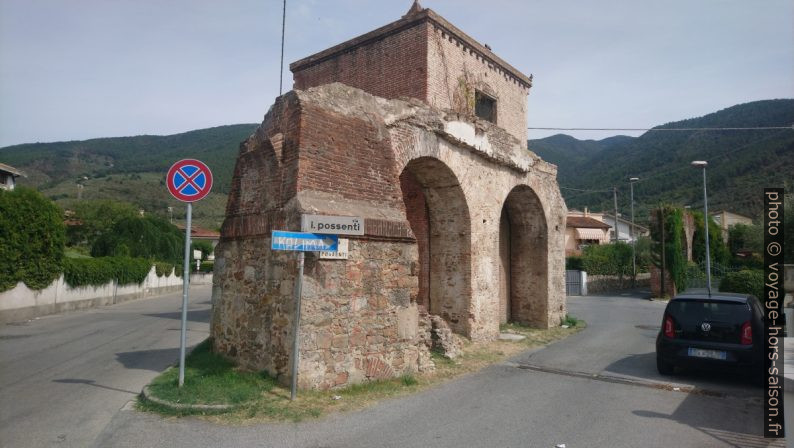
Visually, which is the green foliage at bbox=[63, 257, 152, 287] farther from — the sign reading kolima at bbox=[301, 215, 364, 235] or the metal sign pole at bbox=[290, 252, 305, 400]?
the sign reading kolima at bbox=[301, 215, 364, 235]

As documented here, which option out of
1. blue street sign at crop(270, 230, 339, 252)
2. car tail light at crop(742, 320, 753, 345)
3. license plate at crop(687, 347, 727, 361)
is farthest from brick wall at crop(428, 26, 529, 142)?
car tail light at crop(742, 320, 753, 345)

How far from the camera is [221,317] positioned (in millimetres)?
8664

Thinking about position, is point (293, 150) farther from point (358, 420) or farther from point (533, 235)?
point (533, 235)

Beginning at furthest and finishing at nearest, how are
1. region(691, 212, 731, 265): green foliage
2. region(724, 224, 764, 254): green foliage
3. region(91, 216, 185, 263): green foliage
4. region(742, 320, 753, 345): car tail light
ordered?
1. region(691, 212, 731, 265): green foliage
2. region(91, 216, 185, 263): green foliage
3. region(724, 224, 764, 254): green foliage
4. region(742, 320, 753, 345): car tail light

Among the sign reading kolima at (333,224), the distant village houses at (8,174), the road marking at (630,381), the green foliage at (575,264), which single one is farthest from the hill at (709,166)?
the distant village houses at (8,174)

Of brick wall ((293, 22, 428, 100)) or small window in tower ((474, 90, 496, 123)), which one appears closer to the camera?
brick wall ((293, 22, 428, 100))

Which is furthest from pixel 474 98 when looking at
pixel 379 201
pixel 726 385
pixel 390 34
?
pixel 726 385

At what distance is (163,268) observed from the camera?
35188mm

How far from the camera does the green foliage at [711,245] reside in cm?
3831

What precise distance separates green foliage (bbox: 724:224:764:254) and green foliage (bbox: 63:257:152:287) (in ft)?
121

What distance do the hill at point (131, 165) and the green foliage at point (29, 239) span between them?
53641 millimetres

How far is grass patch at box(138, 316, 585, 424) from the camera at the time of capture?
631 centimetres

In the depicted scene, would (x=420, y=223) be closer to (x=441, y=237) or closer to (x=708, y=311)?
(x=441, y=237)

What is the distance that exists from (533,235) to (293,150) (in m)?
10.1
